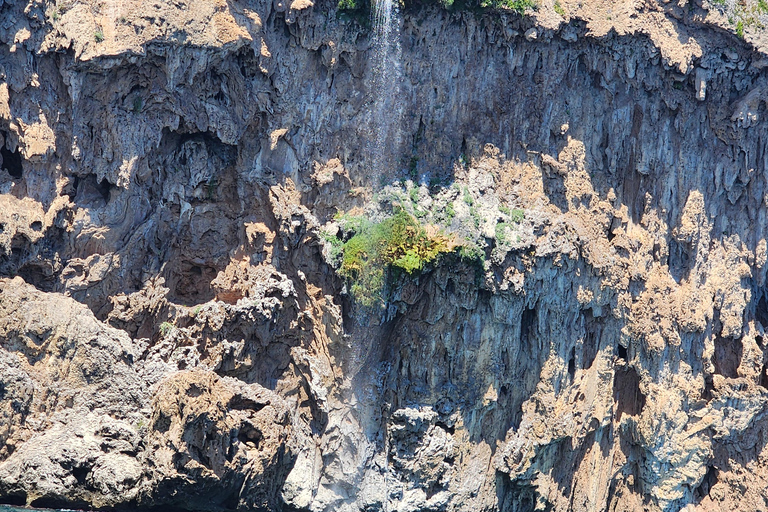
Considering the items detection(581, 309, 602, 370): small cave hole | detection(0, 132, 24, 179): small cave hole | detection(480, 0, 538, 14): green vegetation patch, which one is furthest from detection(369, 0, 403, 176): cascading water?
detection(0, 132, 24, 179): small cave hole

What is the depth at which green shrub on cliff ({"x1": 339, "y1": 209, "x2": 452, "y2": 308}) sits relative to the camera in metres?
27.1

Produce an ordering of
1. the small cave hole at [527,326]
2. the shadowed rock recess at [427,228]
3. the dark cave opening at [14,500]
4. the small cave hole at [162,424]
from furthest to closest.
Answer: the small cave hole at [527,326] < the shadowed rock recess at [427,228] < the small cave hole at [162,424] < the dark cave opening at [14,500]

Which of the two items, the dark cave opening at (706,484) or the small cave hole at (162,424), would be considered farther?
the dark cave opening at (706,484)

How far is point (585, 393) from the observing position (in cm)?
2867

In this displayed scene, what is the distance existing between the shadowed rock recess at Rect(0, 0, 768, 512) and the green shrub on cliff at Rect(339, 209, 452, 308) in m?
0.36

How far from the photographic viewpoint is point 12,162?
2719 cm

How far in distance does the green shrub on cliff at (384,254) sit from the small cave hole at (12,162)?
7315mm

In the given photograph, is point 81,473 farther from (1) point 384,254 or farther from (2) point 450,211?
(2) point 450,211

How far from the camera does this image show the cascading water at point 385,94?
91.1 feet

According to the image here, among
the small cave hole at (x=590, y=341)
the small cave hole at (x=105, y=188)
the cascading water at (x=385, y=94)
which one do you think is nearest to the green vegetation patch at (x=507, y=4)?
the cascading water at (x=385, y=94)

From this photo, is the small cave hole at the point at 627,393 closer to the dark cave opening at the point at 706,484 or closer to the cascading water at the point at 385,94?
the dark cave opening at the point at 706,484

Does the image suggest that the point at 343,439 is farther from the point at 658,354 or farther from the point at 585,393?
the point at 658,354

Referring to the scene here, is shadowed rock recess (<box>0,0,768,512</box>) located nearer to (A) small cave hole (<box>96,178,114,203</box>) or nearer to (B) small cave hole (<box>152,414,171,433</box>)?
Answer: (A) small cave hole (<box>96,178,114,203</box>)

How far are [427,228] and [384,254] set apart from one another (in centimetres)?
112
